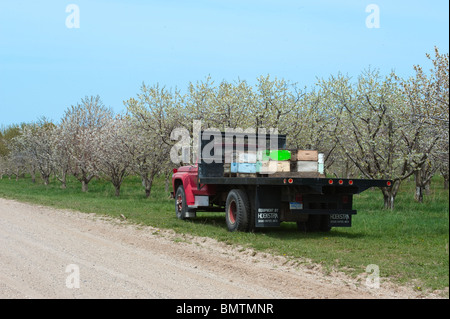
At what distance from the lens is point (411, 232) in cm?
1418

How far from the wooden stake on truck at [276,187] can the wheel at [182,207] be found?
4.83 feet

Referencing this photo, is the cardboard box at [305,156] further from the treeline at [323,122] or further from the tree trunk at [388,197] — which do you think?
the tree trunk at [388,197]

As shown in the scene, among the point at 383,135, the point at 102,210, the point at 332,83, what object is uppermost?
the point at 332,83

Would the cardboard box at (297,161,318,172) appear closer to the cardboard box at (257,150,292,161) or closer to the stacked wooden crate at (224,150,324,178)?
the stacked wooden crate at (224,150,324,178)

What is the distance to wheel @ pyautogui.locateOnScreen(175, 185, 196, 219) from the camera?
664 inches

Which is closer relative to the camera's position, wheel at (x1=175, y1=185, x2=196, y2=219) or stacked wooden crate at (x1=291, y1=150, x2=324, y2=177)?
stacked wooden crate at (x1=291, y1=150, x2=324, y2=177)

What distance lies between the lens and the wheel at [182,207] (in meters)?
16.9

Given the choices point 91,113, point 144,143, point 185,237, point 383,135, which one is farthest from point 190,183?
point 91,113

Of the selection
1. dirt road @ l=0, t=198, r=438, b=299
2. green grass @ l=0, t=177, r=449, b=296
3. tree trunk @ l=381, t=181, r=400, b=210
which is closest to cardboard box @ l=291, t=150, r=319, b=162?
green grass @ l=0, t=177, r=449, b=296

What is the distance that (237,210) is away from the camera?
1384 cm

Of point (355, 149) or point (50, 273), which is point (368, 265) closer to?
point (50, 273)

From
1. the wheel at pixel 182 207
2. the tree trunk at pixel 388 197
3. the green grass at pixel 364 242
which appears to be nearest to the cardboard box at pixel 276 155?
the green grass at pixel 364 242

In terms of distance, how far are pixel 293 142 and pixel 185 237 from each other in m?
13.3

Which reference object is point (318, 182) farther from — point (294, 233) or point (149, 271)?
point (149, 271)
